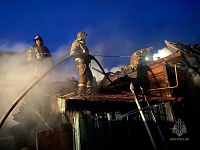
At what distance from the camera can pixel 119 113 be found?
30.9 ft

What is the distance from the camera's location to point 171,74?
13258 mm

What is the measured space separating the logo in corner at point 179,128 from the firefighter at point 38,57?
998 cm

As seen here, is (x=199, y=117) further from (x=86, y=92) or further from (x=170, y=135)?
(x=86, y=92)

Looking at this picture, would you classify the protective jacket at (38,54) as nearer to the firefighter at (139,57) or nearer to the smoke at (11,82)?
the smoke at (11,82)

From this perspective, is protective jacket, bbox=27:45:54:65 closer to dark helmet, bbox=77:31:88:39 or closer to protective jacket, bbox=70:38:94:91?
dark helmet, bbox=77:31:88:39

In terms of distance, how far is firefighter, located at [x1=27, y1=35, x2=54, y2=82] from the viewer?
40.6ft

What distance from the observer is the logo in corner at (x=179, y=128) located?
1084cm

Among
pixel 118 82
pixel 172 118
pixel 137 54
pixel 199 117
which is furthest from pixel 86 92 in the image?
pixel 199 117

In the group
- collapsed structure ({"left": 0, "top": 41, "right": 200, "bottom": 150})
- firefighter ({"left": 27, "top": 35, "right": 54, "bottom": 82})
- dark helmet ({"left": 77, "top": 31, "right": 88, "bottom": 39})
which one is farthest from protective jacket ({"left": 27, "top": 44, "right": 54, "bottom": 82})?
dark helmet ({"left": 77, "top": 31, "right": 88, "bottom": 39})

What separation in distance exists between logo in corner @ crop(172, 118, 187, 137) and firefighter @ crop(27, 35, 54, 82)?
32.7 feet

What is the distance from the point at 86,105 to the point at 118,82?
5301 millimetres

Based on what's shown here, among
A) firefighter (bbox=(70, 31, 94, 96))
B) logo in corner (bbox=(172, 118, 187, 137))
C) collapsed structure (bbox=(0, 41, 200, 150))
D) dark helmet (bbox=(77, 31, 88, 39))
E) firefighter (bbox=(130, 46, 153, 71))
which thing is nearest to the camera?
collapsed structure (bbox=(0, 41, 200, 150))

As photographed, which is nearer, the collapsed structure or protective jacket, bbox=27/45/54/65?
the collapsed structure

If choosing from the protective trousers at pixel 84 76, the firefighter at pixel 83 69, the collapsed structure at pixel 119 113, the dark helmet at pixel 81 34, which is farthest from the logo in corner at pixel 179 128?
the dark helmet at pixel 81 34
